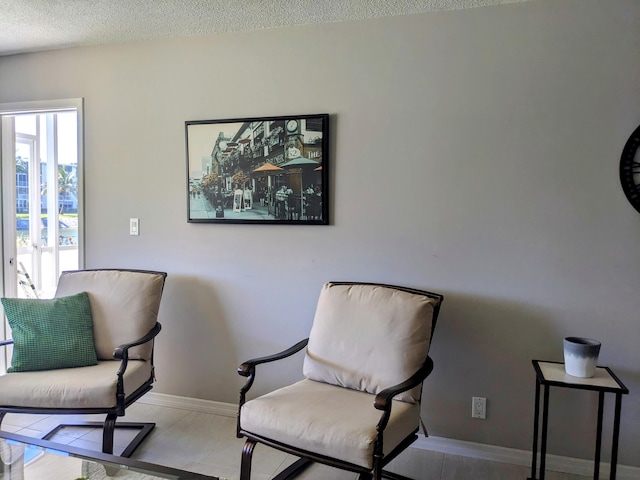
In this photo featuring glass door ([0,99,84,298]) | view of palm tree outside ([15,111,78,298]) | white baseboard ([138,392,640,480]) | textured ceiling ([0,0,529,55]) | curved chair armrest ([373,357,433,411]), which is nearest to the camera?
curved chair armrest ([373,357,433,411])

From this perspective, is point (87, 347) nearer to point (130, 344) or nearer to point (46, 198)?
point (130, 344)

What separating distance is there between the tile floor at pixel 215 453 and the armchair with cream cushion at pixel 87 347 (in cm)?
11

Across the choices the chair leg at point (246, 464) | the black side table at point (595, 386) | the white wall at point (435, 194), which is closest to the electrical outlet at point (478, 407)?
the white wall at point (435, 194)

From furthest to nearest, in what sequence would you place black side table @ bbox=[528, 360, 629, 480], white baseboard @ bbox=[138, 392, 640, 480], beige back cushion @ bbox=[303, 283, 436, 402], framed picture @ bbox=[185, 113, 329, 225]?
Result: 1. framed picture @ bbox=[185, 113, 329, 225]
2. white baseboard @ bbox=[138, 392, 640, 480]
3. beige back cushion @ bbox=[303, 283, 436, 402]
4. black side table @ bbox=[528, 360, 629, 480]

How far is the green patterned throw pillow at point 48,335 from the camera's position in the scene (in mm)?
2414

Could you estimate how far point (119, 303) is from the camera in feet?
8.80

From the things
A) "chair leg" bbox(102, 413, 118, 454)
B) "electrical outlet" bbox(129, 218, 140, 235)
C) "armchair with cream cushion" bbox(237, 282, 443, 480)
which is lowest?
"chair leg" bbox(102, 413, 118, 454)

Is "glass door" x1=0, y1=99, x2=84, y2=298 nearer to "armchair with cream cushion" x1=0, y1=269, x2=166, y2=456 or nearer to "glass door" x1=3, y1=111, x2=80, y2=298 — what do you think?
"glass door" x1=3, y1=111, x2=80, y2=298

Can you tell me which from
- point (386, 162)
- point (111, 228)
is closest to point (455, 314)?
point (386, 162)

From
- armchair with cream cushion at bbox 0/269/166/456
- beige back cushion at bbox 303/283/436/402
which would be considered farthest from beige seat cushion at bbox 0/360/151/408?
beige back cushion at bbox 303/283/436/402

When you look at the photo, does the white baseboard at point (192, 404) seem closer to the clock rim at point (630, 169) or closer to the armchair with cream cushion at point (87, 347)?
the armchair with cream cushion at point (87, 347)

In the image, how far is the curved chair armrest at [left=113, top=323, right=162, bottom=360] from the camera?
2.30 metres

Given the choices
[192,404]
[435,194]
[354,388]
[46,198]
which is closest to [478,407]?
[354,388]

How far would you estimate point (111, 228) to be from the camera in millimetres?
3047
